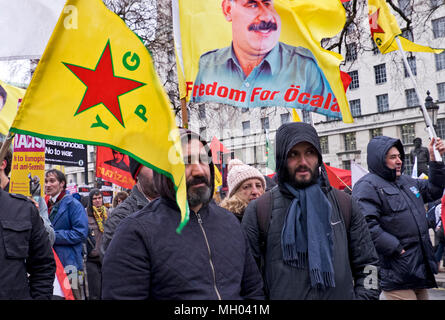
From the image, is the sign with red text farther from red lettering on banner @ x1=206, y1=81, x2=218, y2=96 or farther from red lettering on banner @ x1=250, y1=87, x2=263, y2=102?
red lettering on banner @ x1=250, y1=87, x2=263, y2=102

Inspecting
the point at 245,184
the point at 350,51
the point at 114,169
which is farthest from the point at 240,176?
the point at 350,51

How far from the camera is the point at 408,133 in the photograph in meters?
46.6

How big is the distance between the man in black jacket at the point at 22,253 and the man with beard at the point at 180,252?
946mm

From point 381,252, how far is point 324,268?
183cm

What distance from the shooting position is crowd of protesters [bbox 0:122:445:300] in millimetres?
2252

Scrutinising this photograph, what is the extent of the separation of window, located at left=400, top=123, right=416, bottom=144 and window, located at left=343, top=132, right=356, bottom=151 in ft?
18.9

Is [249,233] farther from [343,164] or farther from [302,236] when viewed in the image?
[343,164]

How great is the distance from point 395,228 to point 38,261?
3018mm

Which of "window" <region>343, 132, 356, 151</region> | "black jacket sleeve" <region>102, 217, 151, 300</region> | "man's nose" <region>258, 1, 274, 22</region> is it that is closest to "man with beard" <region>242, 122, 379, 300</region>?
"black jacket sleeve" <region>102, 217, 151, 300</region>

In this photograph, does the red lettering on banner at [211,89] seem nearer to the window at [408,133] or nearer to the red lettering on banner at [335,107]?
the red lettering on banner at [335,107]

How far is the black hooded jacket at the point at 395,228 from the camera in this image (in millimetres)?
4328
